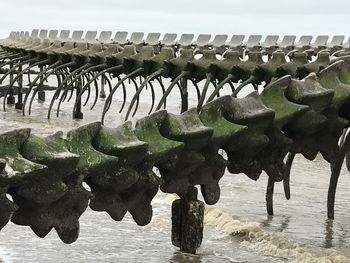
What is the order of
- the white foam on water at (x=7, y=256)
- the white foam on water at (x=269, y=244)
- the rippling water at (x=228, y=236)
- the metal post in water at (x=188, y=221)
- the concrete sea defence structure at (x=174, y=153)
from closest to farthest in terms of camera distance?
1. the concrete sea defence structure at (x=174, y=153)
2. the metal post in water at (x=188, y=221)
3. the white foam on water at (x=7, y=256)
4. the rippling water at (x=228, y=236)
5. the white foam on water at (x=269, y=244)

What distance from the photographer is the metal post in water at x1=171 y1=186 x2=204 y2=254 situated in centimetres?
483

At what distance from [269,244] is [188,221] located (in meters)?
1.02

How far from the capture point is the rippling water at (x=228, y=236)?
206 inches

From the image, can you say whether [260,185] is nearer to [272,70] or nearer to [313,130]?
[272,70]

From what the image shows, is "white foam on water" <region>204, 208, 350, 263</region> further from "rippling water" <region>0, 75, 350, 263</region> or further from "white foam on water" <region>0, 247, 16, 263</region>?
"white foam on water" <region>0, 247, 16, 263</region>

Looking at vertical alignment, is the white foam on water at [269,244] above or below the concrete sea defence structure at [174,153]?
below

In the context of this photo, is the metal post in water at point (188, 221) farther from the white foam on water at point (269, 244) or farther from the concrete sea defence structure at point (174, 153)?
the white foam on water at point (269, 244)

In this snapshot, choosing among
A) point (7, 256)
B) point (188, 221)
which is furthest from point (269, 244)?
point (7, 256)

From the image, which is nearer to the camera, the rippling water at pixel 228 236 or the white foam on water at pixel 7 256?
the white foam on water at pixel 7 256

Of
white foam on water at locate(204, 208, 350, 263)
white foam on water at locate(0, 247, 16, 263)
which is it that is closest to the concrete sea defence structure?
white foam on water at locate(204, 208, 350, 263)

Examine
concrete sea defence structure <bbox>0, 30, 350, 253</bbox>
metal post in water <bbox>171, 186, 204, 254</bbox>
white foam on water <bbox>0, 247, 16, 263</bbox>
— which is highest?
concrete sea defence structure <bbox>0, 30, 350, 253</bbox>

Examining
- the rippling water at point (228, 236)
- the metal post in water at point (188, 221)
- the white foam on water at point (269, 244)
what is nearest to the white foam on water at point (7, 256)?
the rippling water at point (228, 236)

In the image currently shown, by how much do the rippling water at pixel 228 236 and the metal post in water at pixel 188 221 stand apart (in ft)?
0.30

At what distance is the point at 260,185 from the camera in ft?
27.9
